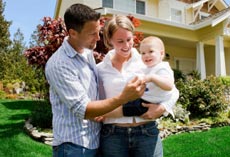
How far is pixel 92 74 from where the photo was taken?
217cm

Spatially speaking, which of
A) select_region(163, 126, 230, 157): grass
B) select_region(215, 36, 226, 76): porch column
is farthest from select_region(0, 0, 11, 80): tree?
select_region(163, 126, 230, 157): grass

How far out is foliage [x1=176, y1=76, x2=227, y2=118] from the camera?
1049 cm

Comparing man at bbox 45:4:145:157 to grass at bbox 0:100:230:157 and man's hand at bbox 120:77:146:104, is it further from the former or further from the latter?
grass at bbox 0:100:230:157

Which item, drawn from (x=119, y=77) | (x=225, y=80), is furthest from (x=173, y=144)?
(x=225, y=80)

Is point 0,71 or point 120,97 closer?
point 120,97

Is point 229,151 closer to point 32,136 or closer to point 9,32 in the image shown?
point 32,136

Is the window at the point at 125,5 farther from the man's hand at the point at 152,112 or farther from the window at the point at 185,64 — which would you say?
the man's hand at the point at 152,112

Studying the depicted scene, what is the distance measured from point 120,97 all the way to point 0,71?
2329 centimetres

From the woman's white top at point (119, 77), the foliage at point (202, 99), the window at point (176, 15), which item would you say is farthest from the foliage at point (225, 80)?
the woman's white top at point (119, 77)

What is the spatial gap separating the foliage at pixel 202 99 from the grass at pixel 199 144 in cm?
175

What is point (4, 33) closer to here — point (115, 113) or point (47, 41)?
point (47, 41)

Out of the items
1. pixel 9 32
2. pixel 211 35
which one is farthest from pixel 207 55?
pixel 9 32

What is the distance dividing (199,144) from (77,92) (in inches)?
233

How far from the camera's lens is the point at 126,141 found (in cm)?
222
